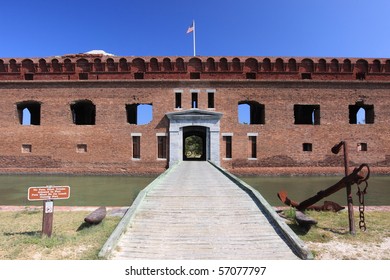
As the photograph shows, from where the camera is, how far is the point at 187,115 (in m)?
19.0

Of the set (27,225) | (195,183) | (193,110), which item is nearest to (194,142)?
(193,110)

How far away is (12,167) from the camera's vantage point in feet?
63.2

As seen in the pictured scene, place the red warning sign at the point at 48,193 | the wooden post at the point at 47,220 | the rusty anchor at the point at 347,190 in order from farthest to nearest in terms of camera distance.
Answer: the rusty anchor at the point at 347,190 → the wooden post at the point at 47,220 → the red warning sign at the point at 48,193

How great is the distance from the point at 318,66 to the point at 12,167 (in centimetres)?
2264

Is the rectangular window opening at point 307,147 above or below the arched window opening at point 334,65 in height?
below

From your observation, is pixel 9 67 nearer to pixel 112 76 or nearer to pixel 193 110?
pixel 112 76

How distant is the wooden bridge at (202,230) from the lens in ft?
14.5

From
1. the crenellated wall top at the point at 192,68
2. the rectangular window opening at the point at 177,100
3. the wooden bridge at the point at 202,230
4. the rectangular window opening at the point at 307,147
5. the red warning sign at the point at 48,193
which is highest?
the crenellated wall top at the point at 192,68

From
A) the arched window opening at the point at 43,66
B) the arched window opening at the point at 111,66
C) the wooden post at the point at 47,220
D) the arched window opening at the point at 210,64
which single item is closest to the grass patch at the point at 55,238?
the wooden post at the point at 47,220

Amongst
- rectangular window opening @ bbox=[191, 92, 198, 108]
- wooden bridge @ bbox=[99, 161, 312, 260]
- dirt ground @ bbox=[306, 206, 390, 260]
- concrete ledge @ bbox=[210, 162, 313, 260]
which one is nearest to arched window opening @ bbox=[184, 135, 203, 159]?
rectangular window opening @ bbox=[191, 92, 198, 108]

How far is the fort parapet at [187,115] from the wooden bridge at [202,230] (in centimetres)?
1172

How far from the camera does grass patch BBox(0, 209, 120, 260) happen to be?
477cm

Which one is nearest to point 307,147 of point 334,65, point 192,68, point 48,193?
point 334,65

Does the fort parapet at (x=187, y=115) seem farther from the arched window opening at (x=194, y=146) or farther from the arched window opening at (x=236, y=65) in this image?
the arched window opening at (x=194, y=146)
